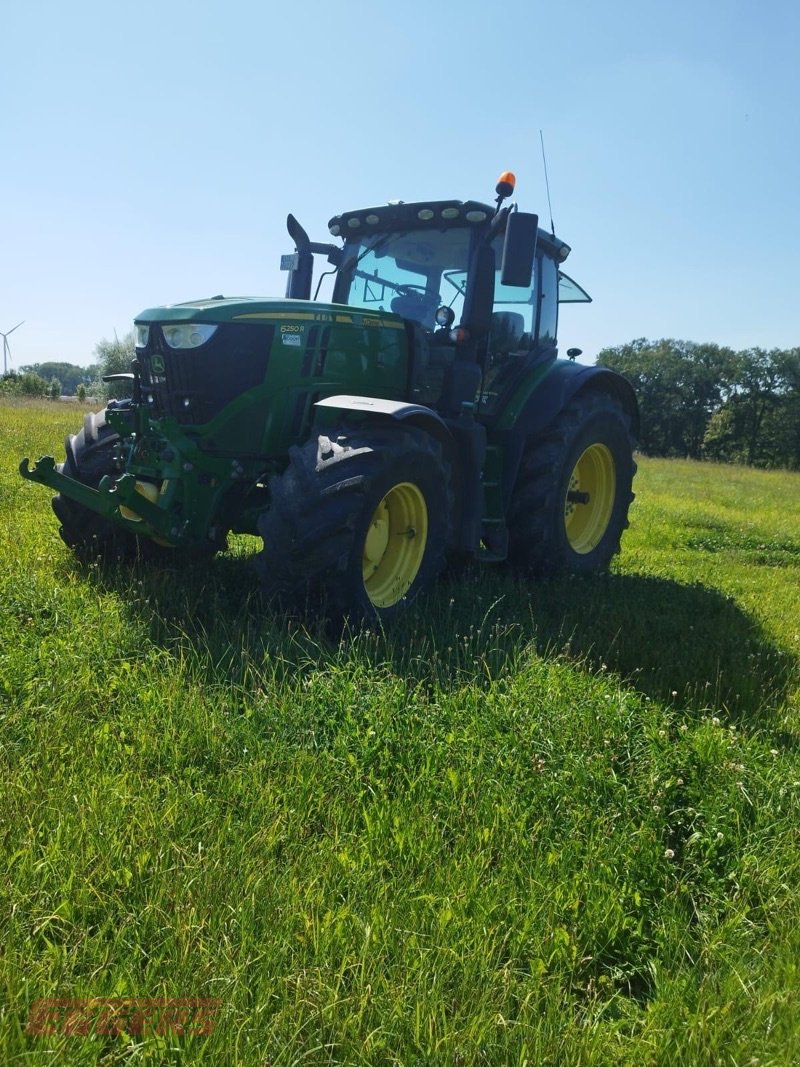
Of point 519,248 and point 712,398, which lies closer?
point 519,248

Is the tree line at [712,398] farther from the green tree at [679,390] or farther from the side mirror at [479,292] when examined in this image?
the side mirror at [479,292]

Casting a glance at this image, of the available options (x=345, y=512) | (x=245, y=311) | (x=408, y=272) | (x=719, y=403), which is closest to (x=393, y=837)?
(x=345, y=512)

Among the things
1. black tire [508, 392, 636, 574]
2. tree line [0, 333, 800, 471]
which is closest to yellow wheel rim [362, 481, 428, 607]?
black tire [508, 392, 636, 574]

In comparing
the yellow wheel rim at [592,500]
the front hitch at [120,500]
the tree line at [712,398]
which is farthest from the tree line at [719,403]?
the front hitch at [120,500]

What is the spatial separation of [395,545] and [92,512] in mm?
1947

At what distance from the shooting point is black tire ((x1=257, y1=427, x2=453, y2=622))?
3.88 meters

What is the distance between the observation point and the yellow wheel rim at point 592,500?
22.1 ft

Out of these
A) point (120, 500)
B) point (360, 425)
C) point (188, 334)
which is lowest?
point (120, 500)

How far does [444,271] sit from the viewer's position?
547 cm

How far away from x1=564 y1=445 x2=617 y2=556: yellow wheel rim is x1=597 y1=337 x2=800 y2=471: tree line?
57.2m

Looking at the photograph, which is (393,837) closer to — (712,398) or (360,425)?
(360,425)

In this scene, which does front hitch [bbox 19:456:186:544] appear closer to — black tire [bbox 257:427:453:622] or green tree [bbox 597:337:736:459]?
black tire [bbox 257:427:453:622]

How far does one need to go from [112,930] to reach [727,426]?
68.8 meters

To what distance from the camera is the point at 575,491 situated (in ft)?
21.8
